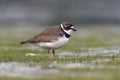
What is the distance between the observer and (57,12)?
59.8 m

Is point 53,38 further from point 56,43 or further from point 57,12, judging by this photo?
point 57,12

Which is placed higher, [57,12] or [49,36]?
[57,12]

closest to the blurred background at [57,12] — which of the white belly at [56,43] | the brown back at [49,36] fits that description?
the brown back at [49,36]

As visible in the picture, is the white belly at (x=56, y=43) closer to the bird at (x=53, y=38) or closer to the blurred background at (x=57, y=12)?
the bird at (x=53, y=38)

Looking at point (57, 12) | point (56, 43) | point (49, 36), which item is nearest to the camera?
point (56, 43)

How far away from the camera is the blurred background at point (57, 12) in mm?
51653

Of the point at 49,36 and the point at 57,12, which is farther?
the point at 57,12

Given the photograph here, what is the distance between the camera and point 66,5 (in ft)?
216

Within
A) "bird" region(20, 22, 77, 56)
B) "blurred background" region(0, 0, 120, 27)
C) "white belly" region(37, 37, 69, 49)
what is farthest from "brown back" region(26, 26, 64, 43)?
"blurred background" region(0, 0, 120, 27)

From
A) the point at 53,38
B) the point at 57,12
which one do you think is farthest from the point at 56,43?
the point at 57,12

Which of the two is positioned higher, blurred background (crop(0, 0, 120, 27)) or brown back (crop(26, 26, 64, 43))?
blurred background (crop(0, 0, 120, 27))

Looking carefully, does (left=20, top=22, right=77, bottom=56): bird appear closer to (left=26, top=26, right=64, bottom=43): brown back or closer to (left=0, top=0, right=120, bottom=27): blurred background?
(left=26, top=26, right=64, bottom=43): brown back

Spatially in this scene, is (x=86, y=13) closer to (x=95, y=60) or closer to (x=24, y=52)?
(x=24, y=52)

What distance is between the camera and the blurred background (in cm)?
5165
